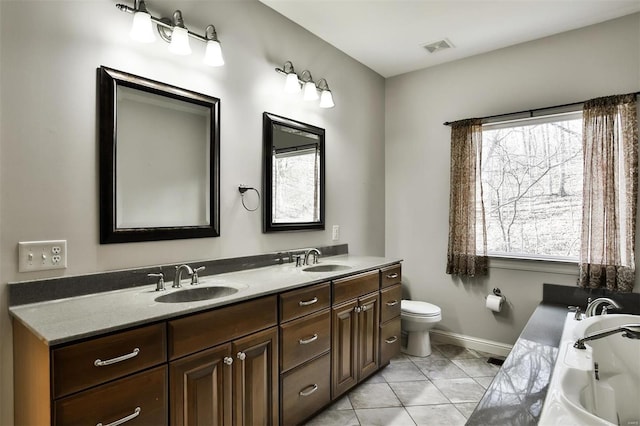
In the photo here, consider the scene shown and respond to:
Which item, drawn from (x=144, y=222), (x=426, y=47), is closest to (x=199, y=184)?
(x=144, y=222)

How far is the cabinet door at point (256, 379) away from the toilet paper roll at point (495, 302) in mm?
2024

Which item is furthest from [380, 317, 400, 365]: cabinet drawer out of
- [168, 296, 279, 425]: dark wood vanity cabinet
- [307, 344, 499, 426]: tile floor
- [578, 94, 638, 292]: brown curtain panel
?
[578, 94, 638, 292]: brown curtain panel

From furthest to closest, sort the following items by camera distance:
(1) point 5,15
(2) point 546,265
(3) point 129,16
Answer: (2) point 546,265 < (3) point 129,16 < (1) point 5,15

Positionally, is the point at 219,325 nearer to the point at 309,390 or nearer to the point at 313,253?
the point at 309,390

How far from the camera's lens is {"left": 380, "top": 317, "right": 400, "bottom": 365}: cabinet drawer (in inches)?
107

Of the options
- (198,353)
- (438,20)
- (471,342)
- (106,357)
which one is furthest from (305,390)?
(438,20)

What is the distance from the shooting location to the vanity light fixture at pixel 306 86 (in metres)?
2.51

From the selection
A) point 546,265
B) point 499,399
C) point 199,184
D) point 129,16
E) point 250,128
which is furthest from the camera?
point 546,265

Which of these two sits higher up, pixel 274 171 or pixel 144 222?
pixel 274 171

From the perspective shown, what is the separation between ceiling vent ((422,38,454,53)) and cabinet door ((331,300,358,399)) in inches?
86.5

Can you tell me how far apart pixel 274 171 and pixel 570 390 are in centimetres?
195

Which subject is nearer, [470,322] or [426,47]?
[426,47]

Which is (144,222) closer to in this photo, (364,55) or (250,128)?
(250,128)

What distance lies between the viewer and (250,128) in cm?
235
